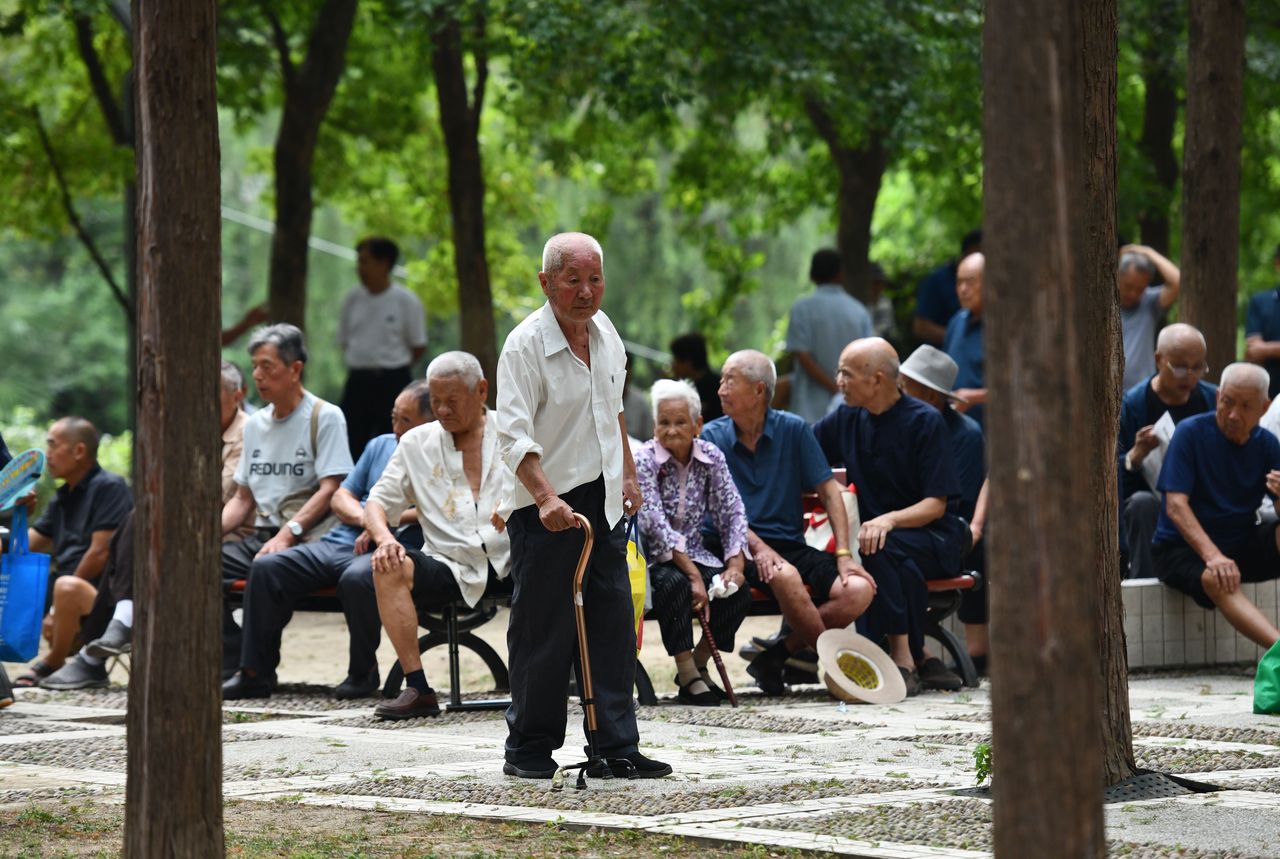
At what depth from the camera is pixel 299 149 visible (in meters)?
17.4

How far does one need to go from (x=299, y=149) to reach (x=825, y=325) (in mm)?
5132

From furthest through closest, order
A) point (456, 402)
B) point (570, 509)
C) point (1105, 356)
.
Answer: point (456, 402), point (570, 509), point (1105, 356)

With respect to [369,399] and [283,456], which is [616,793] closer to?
[283,456]

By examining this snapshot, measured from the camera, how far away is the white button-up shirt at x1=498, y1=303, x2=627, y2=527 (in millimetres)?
7562

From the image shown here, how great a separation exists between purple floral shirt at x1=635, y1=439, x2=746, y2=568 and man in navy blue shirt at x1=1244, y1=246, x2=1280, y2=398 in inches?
206

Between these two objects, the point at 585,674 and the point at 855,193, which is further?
the point at 855,193

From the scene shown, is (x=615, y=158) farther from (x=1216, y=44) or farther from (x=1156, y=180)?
(x=1216, y=44)

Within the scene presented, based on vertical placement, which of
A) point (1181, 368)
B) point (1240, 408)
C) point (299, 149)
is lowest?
point (1240, 408)

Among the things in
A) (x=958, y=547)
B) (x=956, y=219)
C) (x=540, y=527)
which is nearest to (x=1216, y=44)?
(x=958, y=547)

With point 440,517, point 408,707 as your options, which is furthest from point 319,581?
point 408,707

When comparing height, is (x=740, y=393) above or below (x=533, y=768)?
above

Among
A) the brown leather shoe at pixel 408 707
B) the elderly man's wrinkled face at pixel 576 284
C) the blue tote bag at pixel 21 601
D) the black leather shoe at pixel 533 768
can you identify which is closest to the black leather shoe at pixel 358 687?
the brown leather shoe at pixel 408 707

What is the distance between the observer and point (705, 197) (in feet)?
87.0

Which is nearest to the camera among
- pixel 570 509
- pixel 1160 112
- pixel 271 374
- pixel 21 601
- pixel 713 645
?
pixel 570 509
